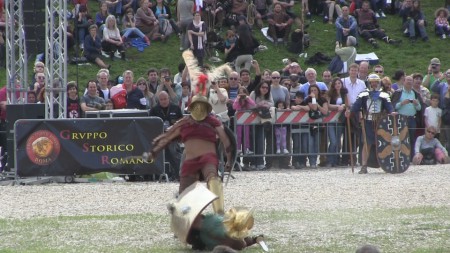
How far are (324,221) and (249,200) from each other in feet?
8.30

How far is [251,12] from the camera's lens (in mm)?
31516

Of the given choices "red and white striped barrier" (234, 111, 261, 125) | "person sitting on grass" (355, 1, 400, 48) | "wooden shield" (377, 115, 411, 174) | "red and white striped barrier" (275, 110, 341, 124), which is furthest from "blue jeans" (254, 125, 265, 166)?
"person sitting on grass" (355, 1, 400, 48)

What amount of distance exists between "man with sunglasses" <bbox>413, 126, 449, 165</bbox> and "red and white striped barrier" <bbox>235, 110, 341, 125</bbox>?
1.73 m

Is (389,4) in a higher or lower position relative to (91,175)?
higher

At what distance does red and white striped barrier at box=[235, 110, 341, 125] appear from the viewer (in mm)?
21750

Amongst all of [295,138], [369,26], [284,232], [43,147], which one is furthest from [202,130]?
[369,26]

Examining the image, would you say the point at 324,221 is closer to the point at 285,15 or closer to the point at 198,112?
the point at 198,112

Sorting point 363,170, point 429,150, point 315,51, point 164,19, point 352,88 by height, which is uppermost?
point 164,19

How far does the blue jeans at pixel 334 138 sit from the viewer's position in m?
22.3

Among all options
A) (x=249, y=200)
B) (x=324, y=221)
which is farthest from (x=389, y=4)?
(x=324, y=221)

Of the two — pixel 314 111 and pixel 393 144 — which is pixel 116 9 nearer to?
pixel 314 111

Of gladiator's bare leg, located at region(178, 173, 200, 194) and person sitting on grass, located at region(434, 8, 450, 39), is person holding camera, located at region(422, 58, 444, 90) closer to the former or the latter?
person sitting on grass, located at region(434, 8, 450, 39)

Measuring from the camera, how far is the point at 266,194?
57.8ft

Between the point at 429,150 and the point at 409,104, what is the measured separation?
967 millimetres
